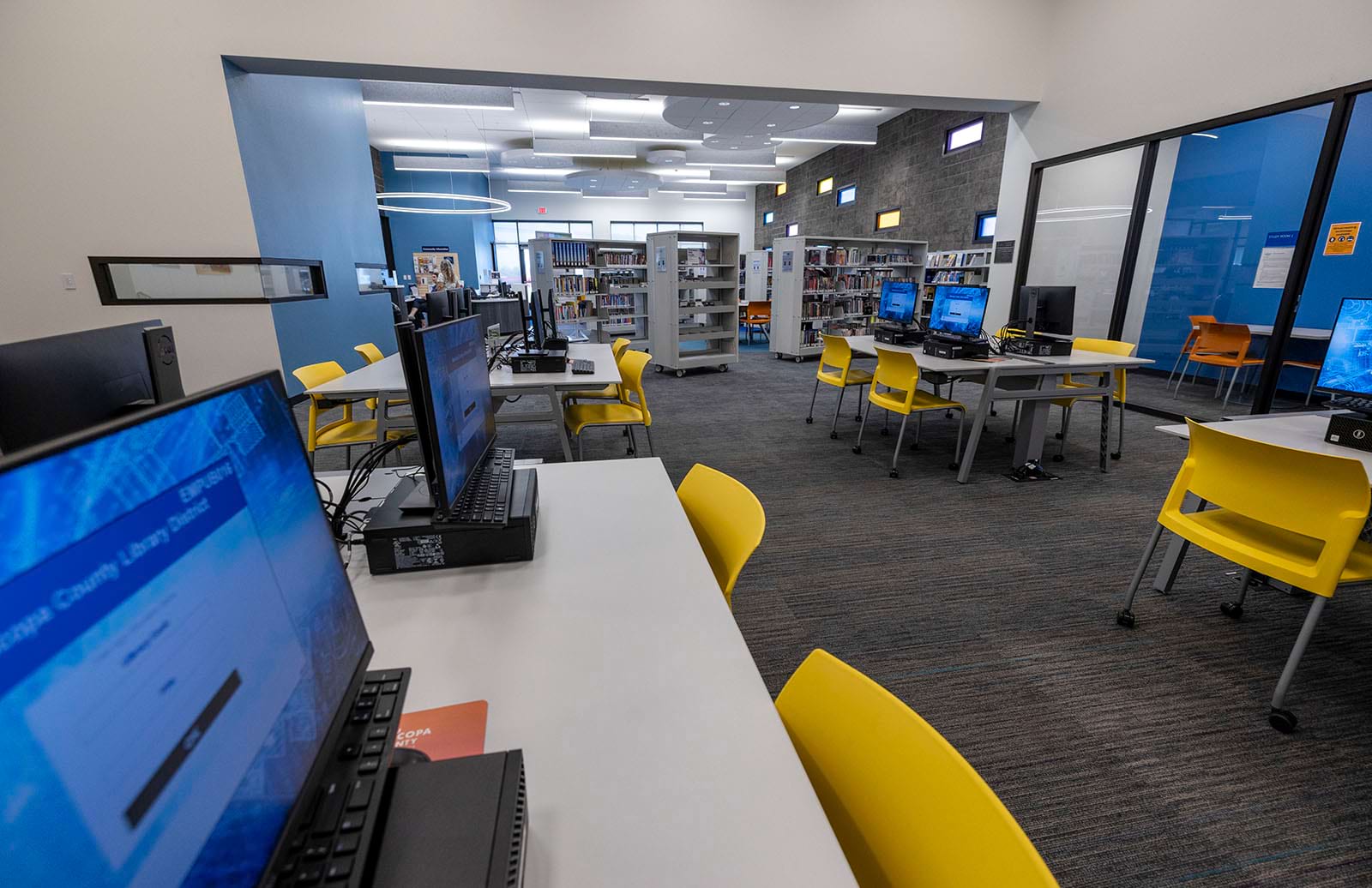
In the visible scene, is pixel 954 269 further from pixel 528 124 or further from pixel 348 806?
pixel 348 806

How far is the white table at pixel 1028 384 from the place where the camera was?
345 cm

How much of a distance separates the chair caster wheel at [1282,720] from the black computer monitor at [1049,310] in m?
2.97

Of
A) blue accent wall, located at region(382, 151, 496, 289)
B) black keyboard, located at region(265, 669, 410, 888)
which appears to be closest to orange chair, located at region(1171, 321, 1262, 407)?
black keyboard, located at region(265, 669, 410, 888)

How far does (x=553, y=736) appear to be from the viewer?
2.46ft

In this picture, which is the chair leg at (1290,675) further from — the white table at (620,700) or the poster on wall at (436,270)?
the poster on wall at (436,270)

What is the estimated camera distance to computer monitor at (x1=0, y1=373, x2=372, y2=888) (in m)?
0.27

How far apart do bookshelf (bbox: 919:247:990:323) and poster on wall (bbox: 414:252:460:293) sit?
8.79 metres

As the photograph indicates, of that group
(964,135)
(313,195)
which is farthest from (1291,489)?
(964,135)

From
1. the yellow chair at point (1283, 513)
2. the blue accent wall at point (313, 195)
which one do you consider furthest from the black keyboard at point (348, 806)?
the blue accent wall at point (313, 195)

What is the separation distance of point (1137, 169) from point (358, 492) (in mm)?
6836

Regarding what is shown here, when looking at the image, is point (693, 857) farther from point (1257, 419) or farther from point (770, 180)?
point (770, 180)

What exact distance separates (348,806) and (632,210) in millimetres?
16387

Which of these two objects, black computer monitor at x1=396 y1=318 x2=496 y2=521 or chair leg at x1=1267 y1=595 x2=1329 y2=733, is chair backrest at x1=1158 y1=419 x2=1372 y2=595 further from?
black computer monitor at x1=396 y1=318 x2=496 y2=521

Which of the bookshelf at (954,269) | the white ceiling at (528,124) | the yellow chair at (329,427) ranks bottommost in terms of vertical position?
the yellow chair at (329,427)
